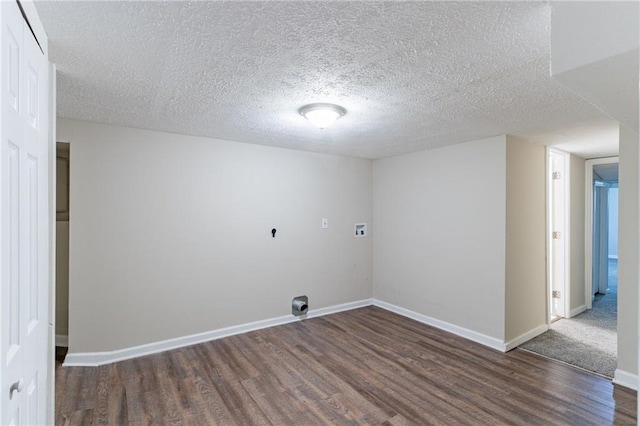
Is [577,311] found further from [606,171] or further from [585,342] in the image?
[606,171]

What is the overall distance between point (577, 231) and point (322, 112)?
419 cm

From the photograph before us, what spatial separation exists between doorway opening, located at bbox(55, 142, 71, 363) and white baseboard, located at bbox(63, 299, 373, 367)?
40 centimetres

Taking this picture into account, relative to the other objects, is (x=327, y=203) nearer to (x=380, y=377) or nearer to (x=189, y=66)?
(x=380, y=377)

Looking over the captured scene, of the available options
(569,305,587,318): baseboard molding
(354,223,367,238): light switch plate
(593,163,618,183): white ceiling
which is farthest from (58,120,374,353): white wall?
(593,163,618,183): white ceiling

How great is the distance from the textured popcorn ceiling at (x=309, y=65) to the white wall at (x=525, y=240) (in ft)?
1.75

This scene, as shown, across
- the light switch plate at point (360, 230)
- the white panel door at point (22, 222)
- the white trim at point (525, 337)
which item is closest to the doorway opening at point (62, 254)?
the white panel door at point (22, 222)

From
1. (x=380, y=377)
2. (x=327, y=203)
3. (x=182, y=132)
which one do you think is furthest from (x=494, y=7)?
(x=327, y=203)

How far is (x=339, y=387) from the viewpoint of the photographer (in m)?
2.49

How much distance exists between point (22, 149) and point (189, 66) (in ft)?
3.06

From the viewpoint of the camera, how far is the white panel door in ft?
3.08

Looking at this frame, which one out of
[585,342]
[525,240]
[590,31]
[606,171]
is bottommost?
[585,342]

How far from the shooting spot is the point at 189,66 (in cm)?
176

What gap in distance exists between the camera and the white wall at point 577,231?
4.23 metres

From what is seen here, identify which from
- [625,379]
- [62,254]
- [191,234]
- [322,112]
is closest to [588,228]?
[625,379]
